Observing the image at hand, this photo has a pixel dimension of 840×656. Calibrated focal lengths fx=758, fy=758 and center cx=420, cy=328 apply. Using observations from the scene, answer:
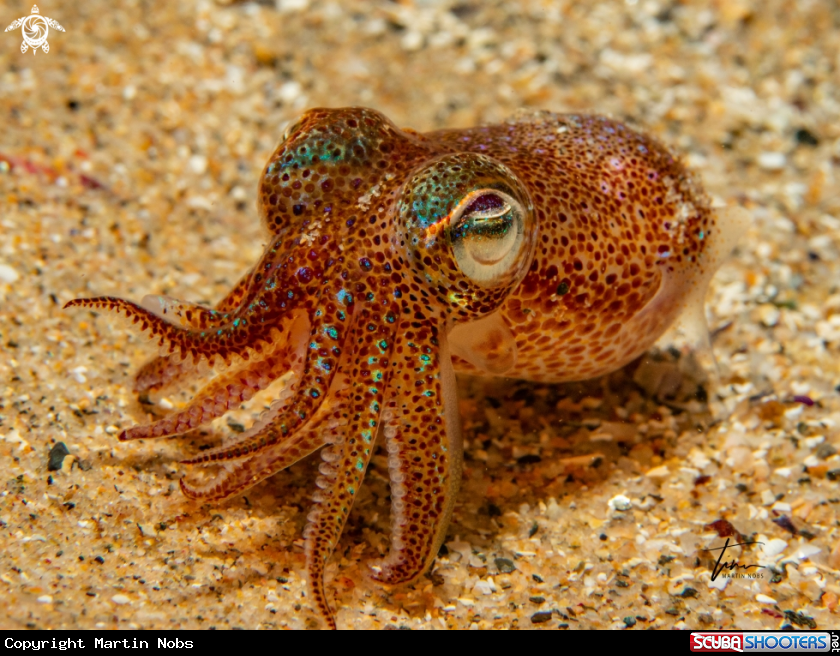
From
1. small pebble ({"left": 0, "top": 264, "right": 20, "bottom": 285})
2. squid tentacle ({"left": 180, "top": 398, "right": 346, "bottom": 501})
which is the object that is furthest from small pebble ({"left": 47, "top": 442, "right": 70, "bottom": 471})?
small pebble ({"left": 0, "top": 264, "right": 20, "bottom": 285})

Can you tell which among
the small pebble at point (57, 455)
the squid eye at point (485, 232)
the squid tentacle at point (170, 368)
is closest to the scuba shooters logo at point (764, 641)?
the squid eye at point (485, 232)

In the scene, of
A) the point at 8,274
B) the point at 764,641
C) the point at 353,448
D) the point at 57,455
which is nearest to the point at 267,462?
the point at 353,448

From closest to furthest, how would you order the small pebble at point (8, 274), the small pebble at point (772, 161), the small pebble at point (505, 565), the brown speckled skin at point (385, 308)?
the brown speckled skin at point (385, 308), the small pebble at point (505, 565), the small pebble at point (8, 274), the small pebble at point (772, 161)

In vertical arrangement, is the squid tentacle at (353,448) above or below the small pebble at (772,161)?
below

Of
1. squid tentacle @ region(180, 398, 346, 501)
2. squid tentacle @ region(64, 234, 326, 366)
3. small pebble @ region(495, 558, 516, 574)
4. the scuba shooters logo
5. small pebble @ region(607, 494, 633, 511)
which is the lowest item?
the scuba shooters logo

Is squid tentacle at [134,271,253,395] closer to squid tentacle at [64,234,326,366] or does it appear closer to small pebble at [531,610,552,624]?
squid tentacle at [64,234,326,366]

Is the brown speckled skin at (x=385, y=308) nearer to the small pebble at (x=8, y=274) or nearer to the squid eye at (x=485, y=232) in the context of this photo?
the squid eye at (x=485, y=232)

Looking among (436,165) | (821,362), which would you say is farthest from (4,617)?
(821,362)
